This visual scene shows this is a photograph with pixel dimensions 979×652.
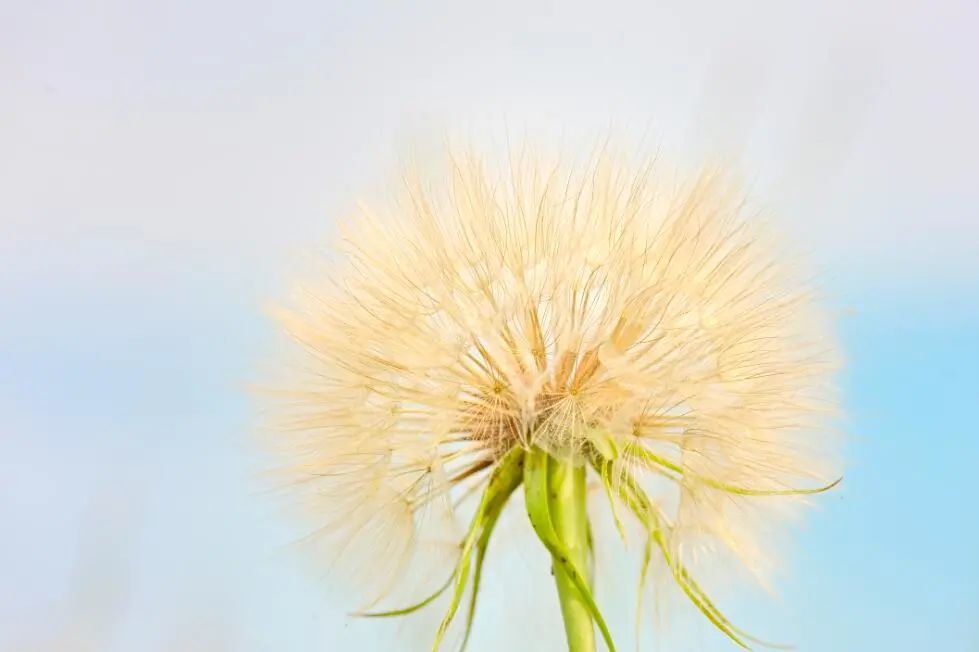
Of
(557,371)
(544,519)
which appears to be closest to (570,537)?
(544,519)

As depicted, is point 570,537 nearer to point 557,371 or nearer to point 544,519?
point 544,519

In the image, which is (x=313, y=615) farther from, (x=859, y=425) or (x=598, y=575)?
(x=859, y=425)

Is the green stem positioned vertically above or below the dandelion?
below

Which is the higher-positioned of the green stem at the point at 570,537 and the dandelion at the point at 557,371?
the dandelion at the point at 557,371

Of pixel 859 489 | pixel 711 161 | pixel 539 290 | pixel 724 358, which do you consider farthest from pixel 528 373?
pixel 859 489

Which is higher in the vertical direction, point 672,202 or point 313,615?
point 672,202
